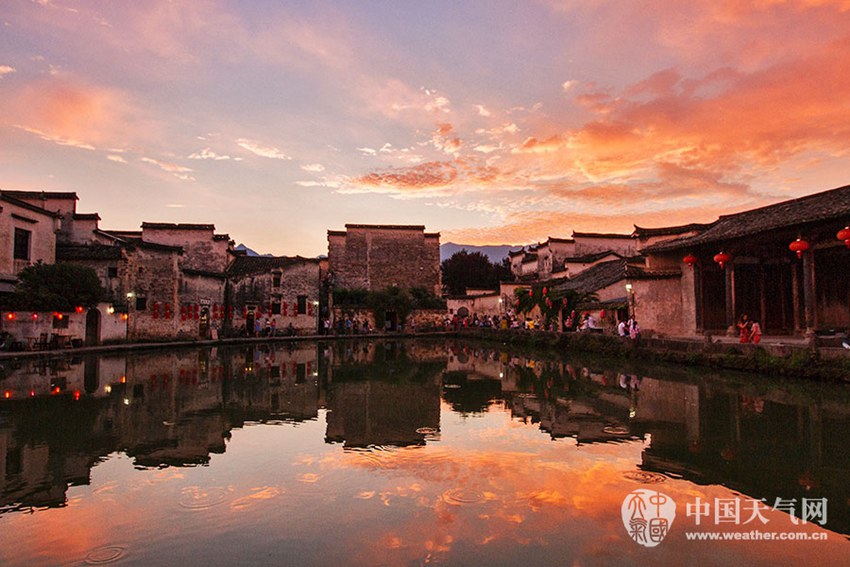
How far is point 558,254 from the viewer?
4141 centimetres

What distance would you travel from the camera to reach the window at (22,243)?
2078cm

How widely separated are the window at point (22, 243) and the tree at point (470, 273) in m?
38.9

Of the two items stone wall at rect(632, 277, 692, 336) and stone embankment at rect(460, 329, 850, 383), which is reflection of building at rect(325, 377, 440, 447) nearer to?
stone embankment at rect(460, 329, 850, 383)

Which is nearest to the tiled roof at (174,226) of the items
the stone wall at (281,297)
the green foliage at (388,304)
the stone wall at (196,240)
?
the stone wall at (196,240)

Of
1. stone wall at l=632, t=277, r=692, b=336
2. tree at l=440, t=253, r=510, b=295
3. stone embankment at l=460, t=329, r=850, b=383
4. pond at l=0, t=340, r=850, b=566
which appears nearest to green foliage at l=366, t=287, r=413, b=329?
tree at l=440, t=253, r=510, b=295

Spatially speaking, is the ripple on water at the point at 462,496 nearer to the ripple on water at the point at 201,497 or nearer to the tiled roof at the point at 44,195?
the ripple on water at the point at 201,497

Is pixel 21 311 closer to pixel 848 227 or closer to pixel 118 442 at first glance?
pixel 118 442

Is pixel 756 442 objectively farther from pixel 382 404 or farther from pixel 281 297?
pixel 281 297

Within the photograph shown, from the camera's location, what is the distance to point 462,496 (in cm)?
483

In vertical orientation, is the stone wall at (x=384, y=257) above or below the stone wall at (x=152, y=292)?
above

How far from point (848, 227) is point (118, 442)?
15.1m

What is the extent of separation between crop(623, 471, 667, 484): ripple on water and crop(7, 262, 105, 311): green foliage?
2119 cm

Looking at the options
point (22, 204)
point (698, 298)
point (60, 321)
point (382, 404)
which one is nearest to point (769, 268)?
point (698, 298)

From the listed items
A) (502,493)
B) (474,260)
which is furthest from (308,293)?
(502,493)
